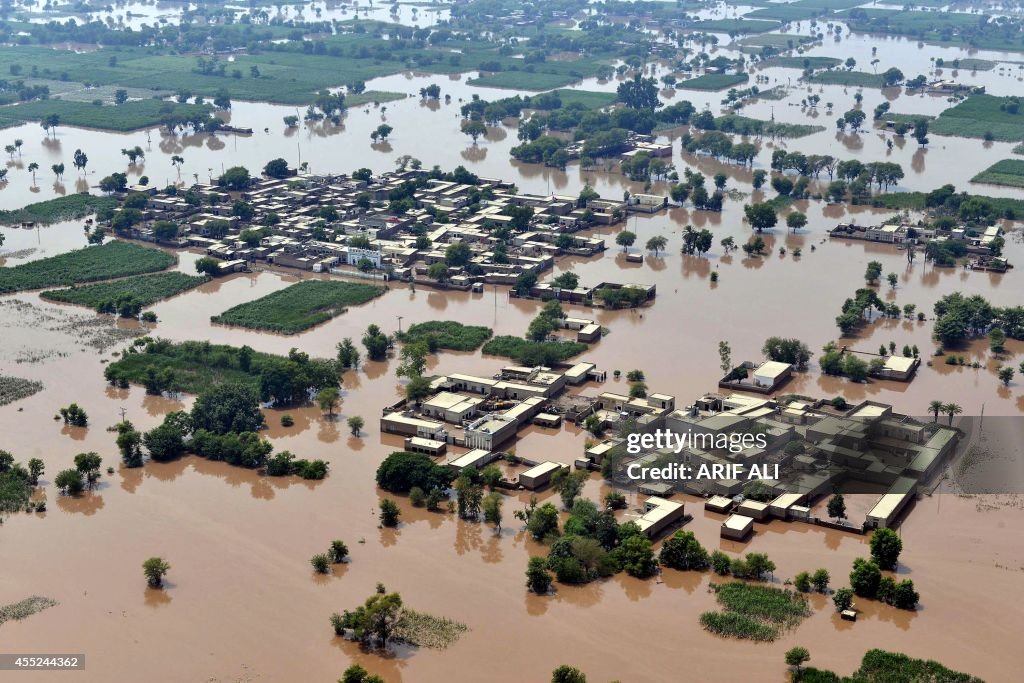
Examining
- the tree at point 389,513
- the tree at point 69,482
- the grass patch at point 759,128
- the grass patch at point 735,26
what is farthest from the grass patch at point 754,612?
the grass patch at point 735,26

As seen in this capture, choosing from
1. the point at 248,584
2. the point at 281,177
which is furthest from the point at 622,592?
the point at 281,177

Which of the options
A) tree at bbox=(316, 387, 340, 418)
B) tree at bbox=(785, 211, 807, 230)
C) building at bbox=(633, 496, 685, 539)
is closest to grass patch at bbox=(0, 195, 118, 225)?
tree at bbox=(316, 387, 340, 418)

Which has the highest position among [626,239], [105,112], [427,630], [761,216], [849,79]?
[105,112]

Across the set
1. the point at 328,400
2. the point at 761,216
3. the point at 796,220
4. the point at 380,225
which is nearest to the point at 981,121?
the point at 796,220

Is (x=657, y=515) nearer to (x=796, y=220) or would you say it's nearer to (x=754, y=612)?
(x=754, y=612)

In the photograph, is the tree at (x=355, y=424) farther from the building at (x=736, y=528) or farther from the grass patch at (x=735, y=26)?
the grass patch at (x=735, y=26)

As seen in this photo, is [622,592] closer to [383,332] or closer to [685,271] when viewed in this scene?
[383,332]
